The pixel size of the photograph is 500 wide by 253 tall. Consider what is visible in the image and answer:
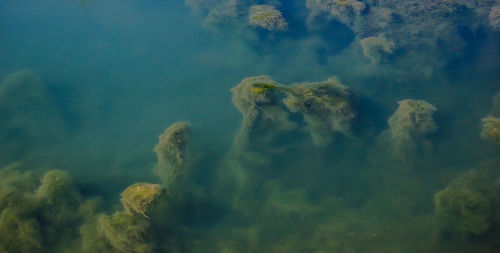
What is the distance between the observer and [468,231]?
17.5 feet

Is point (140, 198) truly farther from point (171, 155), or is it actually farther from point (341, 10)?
point (341, 10)

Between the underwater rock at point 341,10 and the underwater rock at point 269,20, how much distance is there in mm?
1118

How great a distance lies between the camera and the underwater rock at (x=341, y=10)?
382 inches

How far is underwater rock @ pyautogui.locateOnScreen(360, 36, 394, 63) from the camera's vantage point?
27.9 ft

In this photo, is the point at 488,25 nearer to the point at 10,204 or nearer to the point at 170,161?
the point at 170,161

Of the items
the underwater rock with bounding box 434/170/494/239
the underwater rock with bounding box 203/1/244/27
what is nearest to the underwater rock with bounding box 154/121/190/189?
the underwater rock with bounding box 203/1/244/27

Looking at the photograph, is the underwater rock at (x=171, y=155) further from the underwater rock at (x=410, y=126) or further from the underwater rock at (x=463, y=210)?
the underwater rock at (x=463, y=210)

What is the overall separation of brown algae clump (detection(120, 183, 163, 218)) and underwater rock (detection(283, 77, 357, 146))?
3495 millimetres

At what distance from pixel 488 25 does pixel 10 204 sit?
42.0 ft

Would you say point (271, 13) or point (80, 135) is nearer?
point (80, 135)

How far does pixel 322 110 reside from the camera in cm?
700

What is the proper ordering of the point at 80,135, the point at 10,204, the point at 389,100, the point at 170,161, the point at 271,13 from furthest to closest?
1. the point at 271,13
2. the point at 389,100
3. the point at 80,135
4. the point at 170,161
5. the point at 10,204

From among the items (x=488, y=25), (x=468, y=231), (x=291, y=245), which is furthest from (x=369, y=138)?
(x=488, y=25)

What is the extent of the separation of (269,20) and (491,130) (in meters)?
6.20
